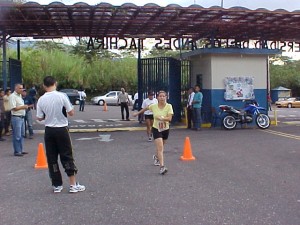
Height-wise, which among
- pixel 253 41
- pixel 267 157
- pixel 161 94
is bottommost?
pixel 267 157

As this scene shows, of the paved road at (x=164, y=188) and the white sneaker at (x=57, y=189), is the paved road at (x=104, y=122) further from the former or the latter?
the white sneaker at (x=57, y=189)

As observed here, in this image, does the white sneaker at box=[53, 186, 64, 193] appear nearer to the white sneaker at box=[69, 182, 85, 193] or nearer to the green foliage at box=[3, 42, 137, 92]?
the white sneaker at box=[69, 182, 85, 193]

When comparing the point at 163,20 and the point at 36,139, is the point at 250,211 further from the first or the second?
the point at 163,20

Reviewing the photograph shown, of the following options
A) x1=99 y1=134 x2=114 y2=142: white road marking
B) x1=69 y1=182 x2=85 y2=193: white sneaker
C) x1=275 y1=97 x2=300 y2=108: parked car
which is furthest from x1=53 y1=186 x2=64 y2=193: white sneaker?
x1=275 y1=97 x2=300 y2=108: parked car

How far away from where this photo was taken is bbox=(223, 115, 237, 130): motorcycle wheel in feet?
54.5

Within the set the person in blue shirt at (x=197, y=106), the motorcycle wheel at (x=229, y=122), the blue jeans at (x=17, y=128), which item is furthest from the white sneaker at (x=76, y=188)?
the motorcycle wheel at (x=229, y=122)

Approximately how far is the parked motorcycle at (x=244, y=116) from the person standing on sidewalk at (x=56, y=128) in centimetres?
1055

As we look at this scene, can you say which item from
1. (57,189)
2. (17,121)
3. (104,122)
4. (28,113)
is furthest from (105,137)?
(57,189)

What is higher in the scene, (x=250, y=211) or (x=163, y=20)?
(x=163, y=20)

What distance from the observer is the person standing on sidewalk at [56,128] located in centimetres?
688

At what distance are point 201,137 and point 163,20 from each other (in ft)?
16.9

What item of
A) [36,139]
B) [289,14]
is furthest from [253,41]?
[36,139]

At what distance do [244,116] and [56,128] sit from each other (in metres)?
11.3

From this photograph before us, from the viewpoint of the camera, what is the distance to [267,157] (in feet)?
33.8
